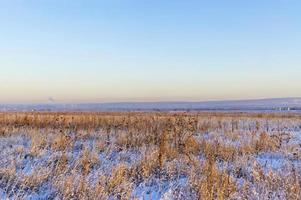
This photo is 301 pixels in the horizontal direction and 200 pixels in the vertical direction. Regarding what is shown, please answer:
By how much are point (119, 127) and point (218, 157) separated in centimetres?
762

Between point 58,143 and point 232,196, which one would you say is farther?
point 58,143

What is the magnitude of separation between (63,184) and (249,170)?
11.9 feet

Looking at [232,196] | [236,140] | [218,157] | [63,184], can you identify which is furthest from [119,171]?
[236,140]

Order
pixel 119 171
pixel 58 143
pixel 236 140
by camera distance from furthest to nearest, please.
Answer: pixel 236 140, pixel 58 143, pixel 119 171

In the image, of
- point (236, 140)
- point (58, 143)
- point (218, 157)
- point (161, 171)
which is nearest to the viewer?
point (161, 171)

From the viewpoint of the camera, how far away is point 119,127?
53.9 feet

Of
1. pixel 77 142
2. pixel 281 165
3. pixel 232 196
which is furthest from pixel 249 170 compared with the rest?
pixel 77 142

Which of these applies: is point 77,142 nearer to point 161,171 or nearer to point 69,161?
point 69,161

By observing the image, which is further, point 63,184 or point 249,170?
point 249,170

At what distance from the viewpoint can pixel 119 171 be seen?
6.89m

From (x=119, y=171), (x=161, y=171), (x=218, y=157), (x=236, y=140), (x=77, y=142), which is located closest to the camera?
(x=119, y=171)

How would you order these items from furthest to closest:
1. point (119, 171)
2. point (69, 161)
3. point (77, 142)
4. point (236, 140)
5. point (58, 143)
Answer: point (236, 140), point (77, 142), point (58, 143), point (69, 161), point (119, 171)

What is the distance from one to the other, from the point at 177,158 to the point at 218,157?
102cm

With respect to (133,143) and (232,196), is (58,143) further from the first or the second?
(232,196)
